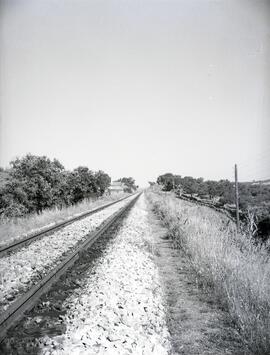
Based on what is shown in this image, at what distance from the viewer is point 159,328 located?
4203 mm

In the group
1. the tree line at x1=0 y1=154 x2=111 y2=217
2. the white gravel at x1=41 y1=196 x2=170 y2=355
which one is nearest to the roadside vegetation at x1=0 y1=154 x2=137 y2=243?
the tree line at x1=0 y1=154 x2=111 y2=217

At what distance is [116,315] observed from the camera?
14.8 feet

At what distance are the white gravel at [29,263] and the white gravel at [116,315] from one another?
1286 millimetres

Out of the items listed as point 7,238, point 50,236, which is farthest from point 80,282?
point 7,238

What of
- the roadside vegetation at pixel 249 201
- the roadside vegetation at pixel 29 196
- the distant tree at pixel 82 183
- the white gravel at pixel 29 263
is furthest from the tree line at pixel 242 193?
the white gravel at pixel 29 263

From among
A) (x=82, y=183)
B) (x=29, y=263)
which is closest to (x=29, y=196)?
(x=29, y=263)

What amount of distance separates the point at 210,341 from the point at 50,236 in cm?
990

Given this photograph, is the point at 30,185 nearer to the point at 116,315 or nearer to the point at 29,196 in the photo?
the point at 29,196

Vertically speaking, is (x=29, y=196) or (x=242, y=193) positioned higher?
(x=29, y=196)

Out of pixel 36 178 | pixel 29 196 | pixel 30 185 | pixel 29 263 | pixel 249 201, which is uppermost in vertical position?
pixel 36 178

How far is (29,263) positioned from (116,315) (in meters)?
4.34

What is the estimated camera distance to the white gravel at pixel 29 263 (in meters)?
5.85

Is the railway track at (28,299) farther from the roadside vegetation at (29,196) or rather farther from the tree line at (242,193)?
the tree line at (242,193)

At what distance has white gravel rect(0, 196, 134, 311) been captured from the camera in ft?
19.2
